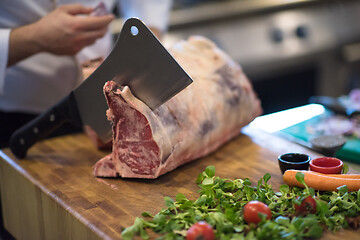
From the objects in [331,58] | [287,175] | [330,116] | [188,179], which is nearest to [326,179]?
[287,175]

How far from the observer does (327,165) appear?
1.44 metres

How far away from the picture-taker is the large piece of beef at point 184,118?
57.4 inches

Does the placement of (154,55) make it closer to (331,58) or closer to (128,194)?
(128,194)

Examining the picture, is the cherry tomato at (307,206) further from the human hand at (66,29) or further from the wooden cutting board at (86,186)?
the human hand at (66,29)

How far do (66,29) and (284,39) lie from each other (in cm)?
251

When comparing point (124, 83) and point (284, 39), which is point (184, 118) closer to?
point (124, 83)

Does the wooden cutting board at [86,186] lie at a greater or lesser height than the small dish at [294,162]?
lesser

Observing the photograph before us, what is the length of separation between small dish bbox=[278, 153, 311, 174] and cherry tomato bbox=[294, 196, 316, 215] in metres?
0.24

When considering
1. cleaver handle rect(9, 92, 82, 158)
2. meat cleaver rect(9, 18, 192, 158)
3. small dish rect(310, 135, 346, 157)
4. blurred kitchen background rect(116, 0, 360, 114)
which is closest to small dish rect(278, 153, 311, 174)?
small dish rect(310, 135, 346, 157)

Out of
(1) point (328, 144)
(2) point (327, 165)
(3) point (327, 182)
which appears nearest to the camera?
(3) point (327, 182)

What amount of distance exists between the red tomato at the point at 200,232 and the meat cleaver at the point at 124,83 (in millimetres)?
429

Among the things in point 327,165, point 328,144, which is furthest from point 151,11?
point 327,165

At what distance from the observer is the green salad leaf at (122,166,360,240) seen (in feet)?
3.68

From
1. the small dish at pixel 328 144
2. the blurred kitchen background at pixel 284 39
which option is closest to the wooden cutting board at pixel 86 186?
the small dish at pixel 328 144
